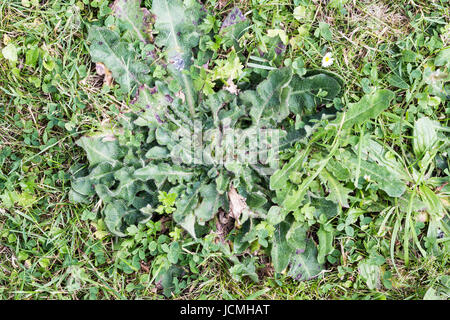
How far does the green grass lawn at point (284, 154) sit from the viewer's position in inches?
110

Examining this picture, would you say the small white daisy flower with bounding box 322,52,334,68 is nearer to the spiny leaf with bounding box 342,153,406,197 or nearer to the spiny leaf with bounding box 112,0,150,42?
the spiny leaf with bounding box 342,153,406,197

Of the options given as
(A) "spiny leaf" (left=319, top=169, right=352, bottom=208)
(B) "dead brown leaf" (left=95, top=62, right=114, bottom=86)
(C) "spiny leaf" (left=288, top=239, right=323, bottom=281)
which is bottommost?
(C) "spiny leaf" (left=288, top=239, right=323, bottom=281)

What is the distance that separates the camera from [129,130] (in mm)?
2854

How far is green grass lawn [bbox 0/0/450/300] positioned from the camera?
279 centimetres

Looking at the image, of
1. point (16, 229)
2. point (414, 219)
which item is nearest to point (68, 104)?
point (16, 229)

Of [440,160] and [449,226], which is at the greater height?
[440,160]

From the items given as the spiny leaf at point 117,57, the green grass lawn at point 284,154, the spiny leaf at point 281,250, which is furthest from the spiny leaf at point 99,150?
the spiny leaf at point 281,250

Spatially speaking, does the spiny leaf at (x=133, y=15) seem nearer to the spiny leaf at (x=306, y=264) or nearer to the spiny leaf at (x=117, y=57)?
the spiny leaf at (x=117, y=57)

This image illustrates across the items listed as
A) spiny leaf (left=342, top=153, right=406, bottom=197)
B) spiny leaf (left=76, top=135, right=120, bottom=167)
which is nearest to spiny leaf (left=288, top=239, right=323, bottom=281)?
spiny leaf (left=342, top=153, right=406, bottom=197)
